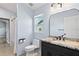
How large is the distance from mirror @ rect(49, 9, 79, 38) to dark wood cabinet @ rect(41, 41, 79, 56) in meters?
0.22

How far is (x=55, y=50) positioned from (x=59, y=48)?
9cm

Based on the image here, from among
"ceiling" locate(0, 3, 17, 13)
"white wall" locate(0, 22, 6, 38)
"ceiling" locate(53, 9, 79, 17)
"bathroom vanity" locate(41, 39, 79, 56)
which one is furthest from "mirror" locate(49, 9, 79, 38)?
"white wall" locate(0, 22, 6, 38)

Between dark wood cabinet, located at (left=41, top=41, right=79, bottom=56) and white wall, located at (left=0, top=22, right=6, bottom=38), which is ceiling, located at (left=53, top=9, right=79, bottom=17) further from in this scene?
white wall, located at (left=0, top=22, right=6, bottom=38)

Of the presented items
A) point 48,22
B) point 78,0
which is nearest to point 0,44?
point 48,22

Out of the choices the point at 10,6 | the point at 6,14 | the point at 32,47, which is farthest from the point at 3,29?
the point at 32,47

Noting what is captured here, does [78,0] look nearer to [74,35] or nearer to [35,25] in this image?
[74,35]

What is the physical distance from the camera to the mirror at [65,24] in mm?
1590

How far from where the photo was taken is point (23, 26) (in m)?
1.59

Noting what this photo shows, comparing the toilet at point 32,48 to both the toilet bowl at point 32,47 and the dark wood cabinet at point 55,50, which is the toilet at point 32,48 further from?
the dark wood cabinet at point 55,50

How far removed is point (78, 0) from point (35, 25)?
32.2 inches

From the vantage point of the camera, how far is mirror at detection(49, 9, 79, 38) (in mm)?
1590

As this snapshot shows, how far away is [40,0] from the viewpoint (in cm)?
155

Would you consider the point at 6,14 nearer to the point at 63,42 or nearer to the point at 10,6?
the point at 10,6

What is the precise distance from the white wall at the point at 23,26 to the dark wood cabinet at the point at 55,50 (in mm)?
303
